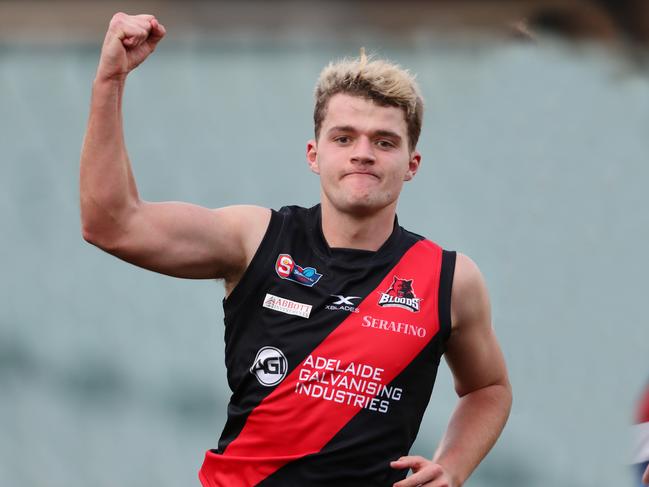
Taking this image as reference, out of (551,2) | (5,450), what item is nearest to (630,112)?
(551,2)

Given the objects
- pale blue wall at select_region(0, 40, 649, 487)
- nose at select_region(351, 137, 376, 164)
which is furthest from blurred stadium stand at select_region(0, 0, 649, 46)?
nose at select_region(351, 137, 376, 164)

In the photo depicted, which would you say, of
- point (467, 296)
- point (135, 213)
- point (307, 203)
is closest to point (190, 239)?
point (135, 213)

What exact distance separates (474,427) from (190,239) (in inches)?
42.3

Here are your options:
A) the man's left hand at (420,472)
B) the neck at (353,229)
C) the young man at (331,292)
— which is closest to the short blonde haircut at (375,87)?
the young man at (331,292)

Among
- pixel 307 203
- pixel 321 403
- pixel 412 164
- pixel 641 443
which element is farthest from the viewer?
pixel 307 203

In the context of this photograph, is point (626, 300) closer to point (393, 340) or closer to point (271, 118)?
point (271, 118)

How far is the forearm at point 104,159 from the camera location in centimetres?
255

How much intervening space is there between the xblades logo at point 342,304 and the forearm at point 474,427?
0.58m

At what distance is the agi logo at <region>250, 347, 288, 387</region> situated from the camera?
2.80 metres

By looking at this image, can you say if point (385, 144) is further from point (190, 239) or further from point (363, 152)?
point (190, 239)

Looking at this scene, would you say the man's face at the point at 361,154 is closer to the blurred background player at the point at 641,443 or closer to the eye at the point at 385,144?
the eye at the point at 385,144

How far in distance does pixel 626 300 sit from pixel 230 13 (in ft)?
9.27

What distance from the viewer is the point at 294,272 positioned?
114 inches

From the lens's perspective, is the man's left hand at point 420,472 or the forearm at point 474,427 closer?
the man's left hand at point 420,472
